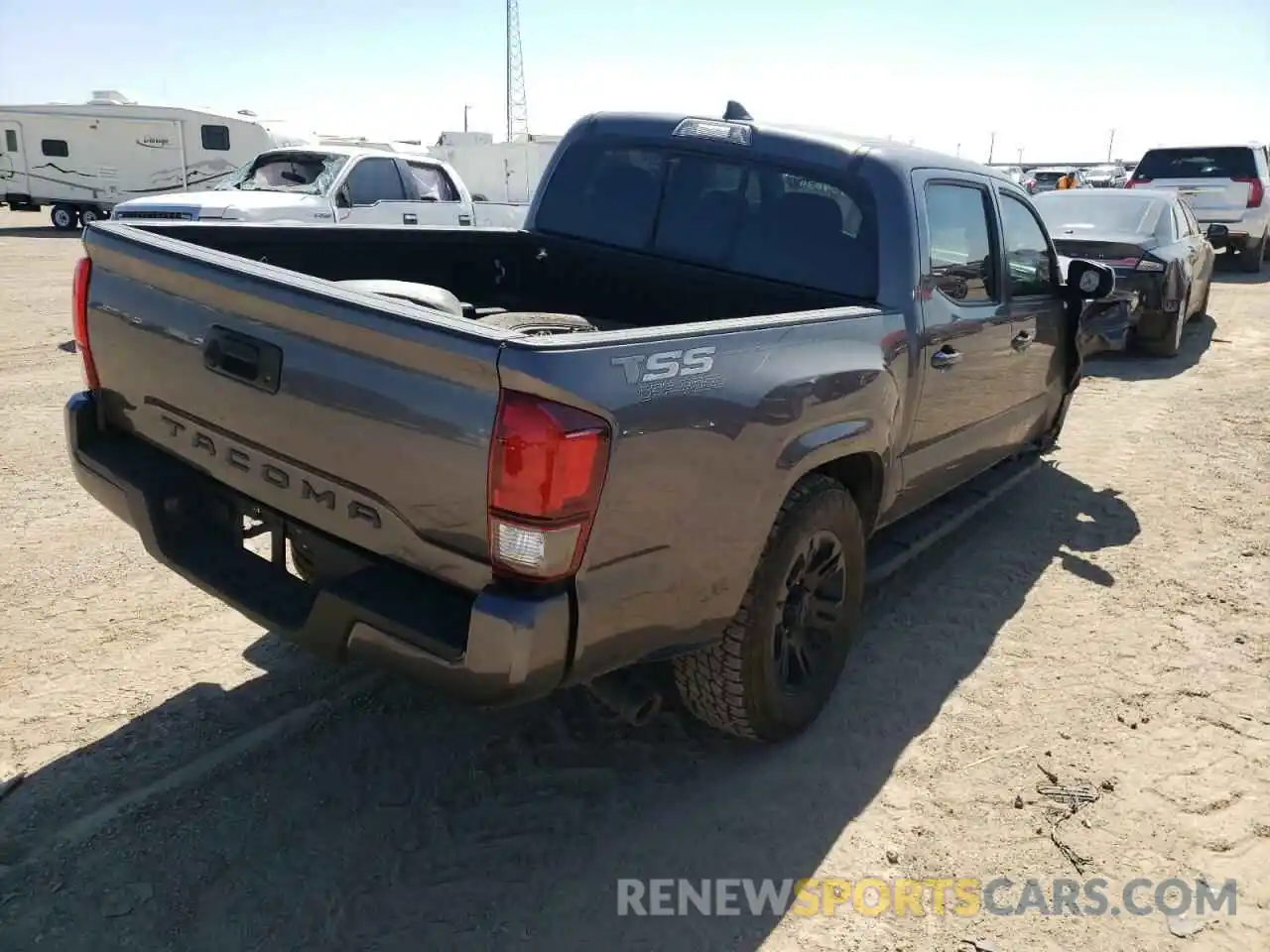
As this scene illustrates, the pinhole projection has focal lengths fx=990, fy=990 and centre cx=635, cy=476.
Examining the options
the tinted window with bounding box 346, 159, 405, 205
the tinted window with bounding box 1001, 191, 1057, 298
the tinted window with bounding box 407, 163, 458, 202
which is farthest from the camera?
the tinted window with bounding box 407, 163, 458, 202

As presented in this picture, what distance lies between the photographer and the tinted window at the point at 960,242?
3.79 m

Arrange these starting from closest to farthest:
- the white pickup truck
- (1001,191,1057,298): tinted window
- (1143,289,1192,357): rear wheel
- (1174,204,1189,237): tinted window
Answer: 1. (1001,191,1057,298): tinted window
2. (1143,289,1192,357): rear wheel
3. (1174,204,1189,237): tinted window
4. the white pickup truck

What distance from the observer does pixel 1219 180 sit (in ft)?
53.4

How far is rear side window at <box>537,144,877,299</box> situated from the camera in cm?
371

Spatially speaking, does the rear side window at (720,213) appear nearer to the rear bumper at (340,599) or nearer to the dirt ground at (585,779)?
the dirt ground at (585,779)

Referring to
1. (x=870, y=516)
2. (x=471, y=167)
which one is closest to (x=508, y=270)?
(x=870, y=516)

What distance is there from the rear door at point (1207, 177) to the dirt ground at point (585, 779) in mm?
14070

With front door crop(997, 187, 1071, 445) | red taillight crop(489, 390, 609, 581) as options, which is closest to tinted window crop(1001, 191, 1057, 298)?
front door crop(997, 187, 1071, 445)

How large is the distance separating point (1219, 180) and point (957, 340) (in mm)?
15563

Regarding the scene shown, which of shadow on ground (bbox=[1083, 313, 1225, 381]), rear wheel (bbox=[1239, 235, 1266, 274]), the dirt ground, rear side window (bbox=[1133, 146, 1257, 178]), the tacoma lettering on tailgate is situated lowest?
the dirt ground

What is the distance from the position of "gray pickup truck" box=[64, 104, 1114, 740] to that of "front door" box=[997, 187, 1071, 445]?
76 millimetres

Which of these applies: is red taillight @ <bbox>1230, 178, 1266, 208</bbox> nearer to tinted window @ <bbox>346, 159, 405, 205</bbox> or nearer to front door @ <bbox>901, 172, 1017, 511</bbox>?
tinted window @ <bbox>346, 159, 405, 205</bbox>

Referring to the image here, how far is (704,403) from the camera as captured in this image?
2475mm

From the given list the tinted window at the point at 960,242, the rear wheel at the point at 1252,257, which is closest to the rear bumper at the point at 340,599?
the tinted window at the point at 960,242
